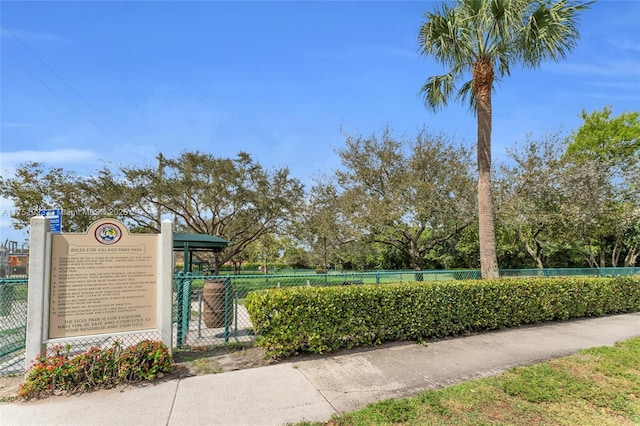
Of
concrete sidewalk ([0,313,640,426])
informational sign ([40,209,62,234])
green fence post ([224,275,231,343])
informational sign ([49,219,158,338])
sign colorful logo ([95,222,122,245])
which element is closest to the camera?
concrete sidewalk ([0,313,640,426])

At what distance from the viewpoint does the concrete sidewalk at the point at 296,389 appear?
330 centimetres

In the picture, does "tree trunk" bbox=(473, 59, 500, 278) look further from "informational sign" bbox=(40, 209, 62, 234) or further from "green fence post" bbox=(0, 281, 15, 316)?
"informational sign" bbox=(40, 209, 62, 234)

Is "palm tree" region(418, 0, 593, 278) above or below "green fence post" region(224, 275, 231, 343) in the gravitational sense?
above

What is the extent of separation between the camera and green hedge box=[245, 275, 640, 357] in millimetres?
4961

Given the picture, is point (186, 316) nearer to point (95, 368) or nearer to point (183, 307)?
point (183, 307)

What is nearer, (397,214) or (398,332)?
(398,332)

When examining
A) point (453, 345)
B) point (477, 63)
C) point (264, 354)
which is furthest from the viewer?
point (477, 63)

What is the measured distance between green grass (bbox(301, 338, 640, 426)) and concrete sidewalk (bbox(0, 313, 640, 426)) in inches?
10.2

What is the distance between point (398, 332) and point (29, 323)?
208 inches

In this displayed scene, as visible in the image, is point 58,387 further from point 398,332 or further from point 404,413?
point 398,332

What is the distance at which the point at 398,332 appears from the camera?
5723mm

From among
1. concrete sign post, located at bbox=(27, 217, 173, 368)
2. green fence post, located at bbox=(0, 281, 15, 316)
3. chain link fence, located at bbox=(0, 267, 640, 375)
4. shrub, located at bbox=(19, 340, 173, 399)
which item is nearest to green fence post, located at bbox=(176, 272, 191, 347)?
chain link fence, located at bbox=(0, 267, 640, 375)

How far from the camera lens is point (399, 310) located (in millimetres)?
5730

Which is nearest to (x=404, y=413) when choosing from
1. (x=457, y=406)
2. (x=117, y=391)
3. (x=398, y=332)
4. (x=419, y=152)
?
(x=457, y=406)
